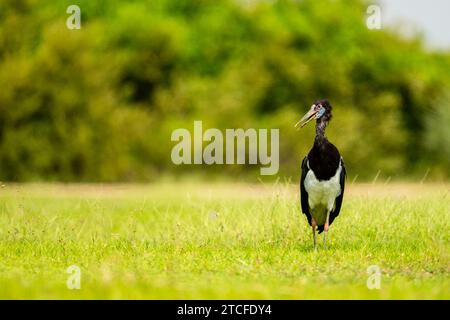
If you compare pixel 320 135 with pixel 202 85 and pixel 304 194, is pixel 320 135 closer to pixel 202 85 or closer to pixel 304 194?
pixel 304 194

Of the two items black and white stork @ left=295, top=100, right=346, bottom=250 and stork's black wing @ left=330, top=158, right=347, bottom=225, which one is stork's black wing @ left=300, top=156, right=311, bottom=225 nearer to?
black and white stork @ left=295, top=100, right=346, bottom=250

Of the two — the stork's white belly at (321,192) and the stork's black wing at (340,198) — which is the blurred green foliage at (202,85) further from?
the stork's white belly at (321,192)

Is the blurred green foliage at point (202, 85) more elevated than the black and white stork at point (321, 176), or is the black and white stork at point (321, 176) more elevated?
the blurred green foliage at point (202, 85)

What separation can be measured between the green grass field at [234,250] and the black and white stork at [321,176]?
1.74 ft

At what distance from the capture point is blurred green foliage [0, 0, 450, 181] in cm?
3259

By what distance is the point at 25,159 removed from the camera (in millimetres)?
32000

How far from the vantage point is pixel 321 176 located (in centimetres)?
1138

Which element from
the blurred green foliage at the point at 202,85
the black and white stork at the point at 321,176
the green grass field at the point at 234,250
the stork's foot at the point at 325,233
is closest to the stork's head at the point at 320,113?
the black and white stork at the point at 321,176

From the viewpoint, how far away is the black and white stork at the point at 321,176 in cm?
1138

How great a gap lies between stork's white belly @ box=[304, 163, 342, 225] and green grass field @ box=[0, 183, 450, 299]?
589 millimetres

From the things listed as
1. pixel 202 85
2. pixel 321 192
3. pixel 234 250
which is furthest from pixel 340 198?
pixel 202 85

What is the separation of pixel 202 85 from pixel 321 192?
28948 millimetres
